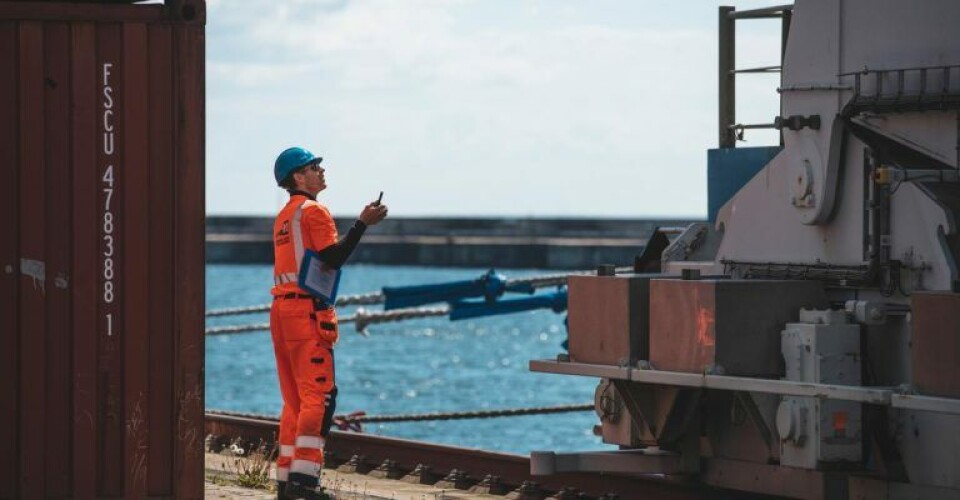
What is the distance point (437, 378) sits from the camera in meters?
62.4

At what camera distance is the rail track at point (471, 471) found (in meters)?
11.1

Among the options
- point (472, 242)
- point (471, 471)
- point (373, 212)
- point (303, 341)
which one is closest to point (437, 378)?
point (471, 471)

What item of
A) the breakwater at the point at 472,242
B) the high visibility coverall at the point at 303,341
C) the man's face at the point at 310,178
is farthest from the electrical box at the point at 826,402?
the breakwater at the point at 472,242

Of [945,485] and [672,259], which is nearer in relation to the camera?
[945,485]

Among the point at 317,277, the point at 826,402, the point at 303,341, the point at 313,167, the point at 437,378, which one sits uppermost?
the point at 313,167

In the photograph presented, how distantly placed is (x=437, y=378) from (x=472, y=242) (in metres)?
55.2

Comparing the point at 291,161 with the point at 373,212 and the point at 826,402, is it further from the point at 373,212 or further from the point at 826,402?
the point at 826,402

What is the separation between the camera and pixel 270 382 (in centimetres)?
5869
